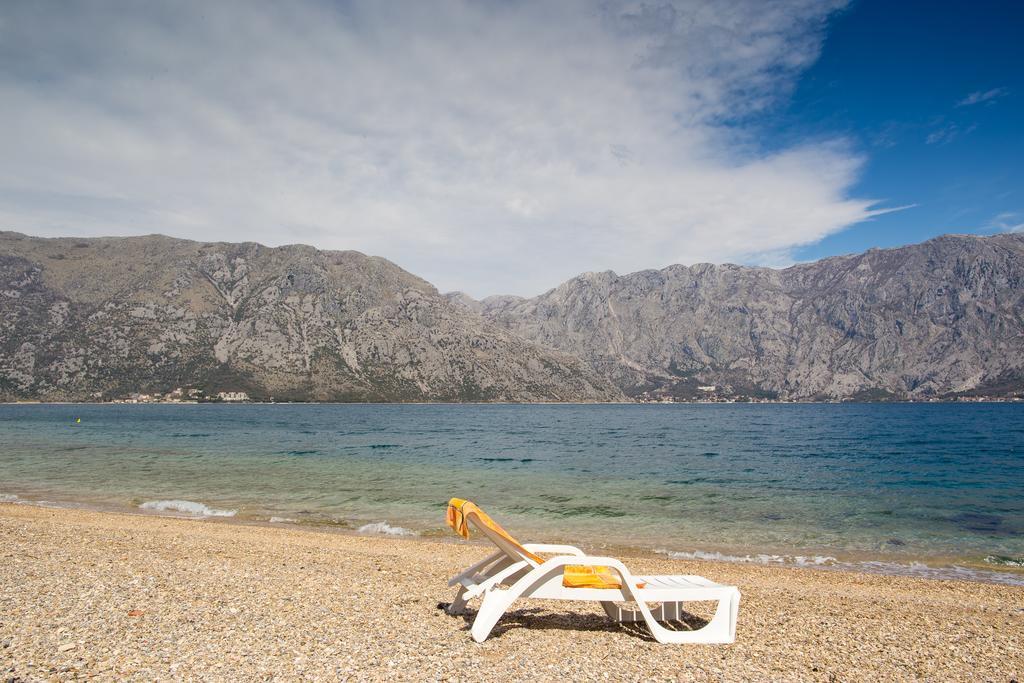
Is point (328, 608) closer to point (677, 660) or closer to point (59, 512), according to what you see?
point (677, 660)

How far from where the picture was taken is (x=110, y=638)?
6438 mm

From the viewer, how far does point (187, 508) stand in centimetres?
2116

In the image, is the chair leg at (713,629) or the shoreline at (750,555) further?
the shoreline at (750,555)

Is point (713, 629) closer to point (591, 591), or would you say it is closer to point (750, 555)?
point (591, 591)

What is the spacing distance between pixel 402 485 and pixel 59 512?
13.0 metres

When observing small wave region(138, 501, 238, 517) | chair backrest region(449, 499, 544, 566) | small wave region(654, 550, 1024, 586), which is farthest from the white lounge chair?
small wave region(138, 501, 238, 517)

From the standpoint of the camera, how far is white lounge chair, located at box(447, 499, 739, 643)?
7.20 metres

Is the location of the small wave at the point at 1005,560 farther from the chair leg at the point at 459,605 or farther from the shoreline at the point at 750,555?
the chair leg at the point at 459,605

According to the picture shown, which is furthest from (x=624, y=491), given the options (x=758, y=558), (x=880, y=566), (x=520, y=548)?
(x=520, y=548)

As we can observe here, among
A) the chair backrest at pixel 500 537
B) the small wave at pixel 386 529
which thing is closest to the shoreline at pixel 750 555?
the small wave at pixel 386 529

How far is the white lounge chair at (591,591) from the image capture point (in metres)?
7.20

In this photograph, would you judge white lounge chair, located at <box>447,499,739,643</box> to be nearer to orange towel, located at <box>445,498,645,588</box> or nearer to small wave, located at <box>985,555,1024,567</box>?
orange towel, located at <box>445,498,645,588</box>

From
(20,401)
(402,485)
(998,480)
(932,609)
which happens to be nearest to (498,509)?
(402,485)

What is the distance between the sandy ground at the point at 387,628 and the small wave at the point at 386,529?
210 inches
